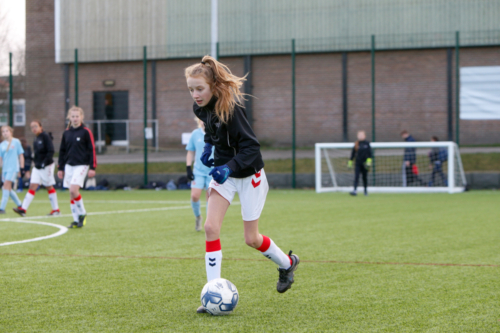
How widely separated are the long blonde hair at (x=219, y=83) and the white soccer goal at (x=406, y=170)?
15341mm

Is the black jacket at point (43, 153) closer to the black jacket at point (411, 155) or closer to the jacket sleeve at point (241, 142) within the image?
the jacket sleeve at point (241, 142)

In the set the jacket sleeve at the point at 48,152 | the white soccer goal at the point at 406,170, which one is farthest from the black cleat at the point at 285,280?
the white soccer goal at the point at 406,170

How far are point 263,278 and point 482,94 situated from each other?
16782 mm

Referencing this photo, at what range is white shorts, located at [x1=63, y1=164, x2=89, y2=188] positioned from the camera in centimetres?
939

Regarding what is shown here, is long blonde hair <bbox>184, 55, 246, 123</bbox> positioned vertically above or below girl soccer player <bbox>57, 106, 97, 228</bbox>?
above

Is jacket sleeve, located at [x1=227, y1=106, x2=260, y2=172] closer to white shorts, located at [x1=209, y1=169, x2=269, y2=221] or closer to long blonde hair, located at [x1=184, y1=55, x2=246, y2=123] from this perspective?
long blonde hair, located at [x1=184, y1=55, x2=246, y2=123]

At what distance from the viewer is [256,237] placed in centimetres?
433

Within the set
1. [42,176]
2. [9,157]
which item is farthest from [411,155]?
[9,157]

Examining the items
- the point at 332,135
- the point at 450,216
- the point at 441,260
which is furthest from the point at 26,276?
the point at 332,135

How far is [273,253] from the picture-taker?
4.50m

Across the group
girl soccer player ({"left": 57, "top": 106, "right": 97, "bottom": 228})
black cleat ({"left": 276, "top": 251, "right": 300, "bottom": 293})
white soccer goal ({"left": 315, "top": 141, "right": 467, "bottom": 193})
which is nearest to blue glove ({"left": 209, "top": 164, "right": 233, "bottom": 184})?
black cleat ({"left": 276, "top": 251, "right": 300, "bottom": 293})

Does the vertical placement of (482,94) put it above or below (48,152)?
above

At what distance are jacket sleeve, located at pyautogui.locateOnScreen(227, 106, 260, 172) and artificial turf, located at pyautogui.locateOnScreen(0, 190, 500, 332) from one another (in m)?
1.00

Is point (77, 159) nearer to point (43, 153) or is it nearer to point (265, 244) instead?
point (43, 153)
